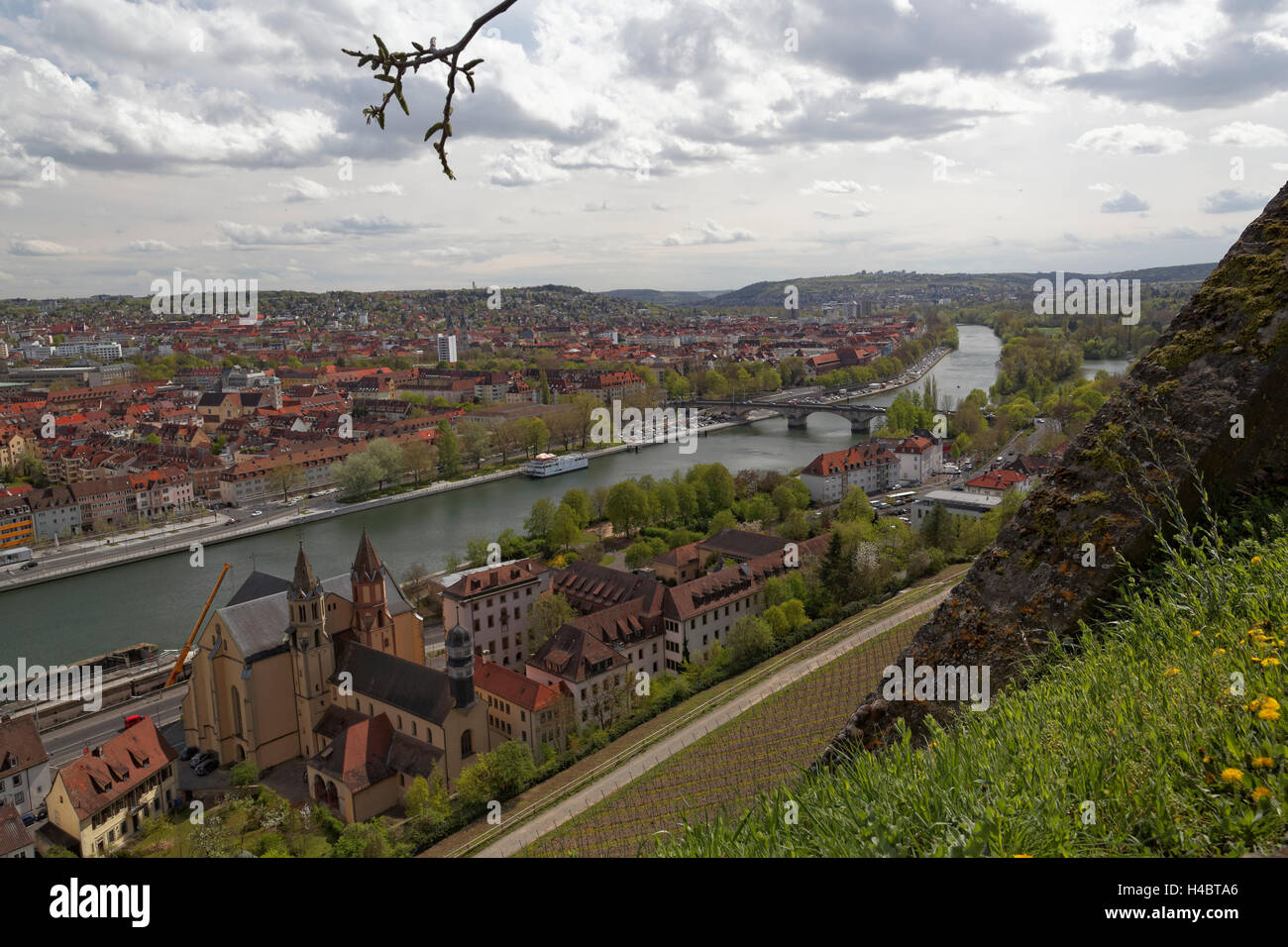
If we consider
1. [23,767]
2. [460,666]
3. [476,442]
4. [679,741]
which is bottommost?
[23,767]

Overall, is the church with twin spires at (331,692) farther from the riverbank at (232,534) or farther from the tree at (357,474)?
the tree at (357,474)

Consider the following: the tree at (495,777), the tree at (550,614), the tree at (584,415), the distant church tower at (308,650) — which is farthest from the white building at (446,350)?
the tree at (495,777)

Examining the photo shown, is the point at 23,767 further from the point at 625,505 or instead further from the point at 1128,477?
the point at 625,505

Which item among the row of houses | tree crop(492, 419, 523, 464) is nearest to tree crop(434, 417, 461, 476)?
tree crop(492, 419, 523, 464)

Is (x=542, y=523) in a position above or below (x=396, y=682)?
above

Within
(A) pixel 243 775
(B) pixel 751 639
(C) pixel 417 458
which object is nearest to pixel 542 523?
(B) pixel 751 639

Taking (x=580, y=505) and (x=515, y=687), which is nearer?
(x=515, y=687)

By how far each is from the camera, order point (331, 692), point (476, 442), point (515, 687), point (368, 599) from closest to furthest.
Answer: point (515, 687) → point (331, 692) → point (368, 599) → point (476, 442)
